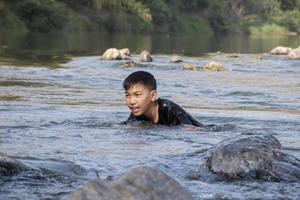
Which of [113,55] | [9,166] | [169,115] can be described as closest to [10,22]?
[113,55]

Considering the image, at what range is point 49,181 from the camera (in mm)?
5676

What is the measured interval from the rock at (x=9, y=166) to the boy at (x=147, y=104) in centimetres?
Result: 277

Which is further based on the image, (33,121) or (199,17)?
(199,17)

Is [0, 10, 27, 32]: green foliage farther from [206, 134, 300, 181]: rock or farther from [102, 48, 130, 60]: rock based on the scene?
[206, 134, 300, 181]: rock

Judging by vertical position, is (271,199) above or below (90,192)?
below

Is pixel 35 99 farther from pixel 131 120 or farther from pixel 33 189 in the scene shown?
pixel 33 189

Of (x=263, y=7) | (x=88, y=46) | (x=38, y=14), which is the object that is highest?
(x=263, y=7)

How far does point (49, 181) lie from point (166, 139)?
282cm

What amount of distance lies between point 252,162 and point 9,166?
1.86 meters

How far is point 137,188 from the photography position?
157 inches

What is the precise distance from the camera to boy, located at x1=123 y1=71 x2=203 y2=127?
340 inches

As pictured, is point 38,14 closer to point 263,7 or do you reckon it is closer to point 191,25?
point 191,25

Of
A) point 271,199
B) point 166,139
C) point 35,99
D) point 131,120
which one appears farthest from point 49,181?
point 35,99

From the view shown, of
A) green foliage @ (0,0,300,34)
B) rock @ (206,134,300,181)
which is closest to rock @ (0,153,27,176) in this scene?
rock @ (206,134,300,181)
